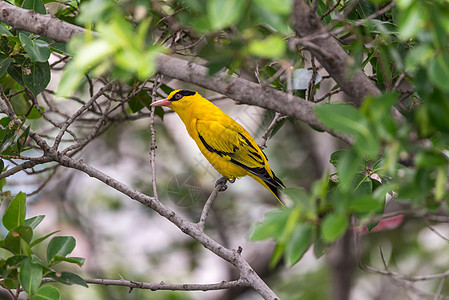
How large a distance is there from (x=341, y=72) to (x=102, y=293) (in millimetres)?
4980

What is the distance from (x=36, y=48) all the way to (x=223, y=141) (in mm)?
2207

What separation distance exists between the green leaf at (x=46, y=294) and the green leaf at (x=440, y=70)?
4.76 ft

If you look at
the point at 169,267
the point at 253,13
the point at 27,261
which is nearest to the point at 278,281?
the point at 169,267

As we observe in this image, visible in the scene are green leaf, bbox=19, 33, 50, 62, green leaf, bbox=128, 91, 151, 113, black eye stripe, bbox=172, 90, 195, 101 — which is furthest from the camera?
black eye stripe, bbox=172, 90, 195, 101

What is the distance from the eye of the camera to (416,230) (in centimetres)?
677

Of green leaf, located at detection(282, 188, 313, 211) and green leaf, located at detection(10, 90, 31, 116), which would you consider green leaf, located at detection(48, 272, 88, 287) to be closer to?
green leaf, located at detection(282, 188, 313, 211)

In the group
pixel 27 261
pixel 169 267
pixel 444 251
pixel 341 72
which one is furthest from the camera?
pixel 169 267

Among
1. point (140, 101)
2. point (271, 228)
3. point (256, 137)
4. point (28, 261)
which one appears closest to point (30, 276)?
point (28, 261)

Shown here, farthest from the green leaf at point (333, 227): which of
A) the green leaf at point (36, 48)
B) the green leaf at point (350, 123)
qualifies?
the green leaf at point (36, 48)

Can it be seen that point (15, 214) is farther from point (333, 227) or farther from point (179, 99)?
point (179, 99)

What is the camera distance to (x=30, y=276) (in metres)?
1.98

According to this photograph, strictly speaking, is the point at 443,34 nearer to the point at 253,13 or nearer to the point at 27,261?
the point at 253,13

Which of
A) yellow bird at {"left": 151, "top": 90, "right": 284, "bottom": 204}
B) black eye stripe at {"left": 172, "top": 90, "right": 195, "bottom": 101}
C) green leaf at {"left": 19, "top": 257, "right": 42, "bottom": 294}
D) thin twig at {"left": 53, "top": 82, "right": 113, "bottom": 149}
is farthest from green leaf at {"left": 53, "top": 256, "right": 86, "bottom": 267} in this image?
black eye stripe at {"left": 172, "top": 90, "right": 195, "bottom": 101}

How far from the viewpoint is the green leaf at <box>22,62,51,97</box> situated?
2.58m
